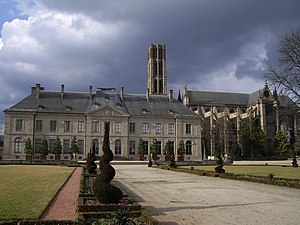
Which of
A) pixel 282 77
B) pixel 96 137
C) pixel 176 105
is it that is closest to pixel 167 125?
pixel 176 105

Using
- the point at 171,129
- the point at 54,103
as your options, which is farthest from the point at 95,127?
the point at 171,129

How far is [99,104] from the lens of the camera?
5578 cm

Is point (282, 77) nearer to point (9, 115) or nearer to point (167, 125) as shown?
point (167, 125)

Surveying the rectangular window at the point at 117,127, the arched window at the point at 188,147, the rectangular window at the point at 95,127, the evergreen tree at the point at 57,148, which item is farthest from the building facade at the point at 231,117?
the evergreen tree at the point at 57,148

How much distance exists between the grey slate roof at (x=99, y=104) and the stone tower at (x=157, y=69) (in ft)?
94.6

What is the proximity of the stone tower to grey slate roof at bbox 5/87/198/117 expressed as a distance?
28.8 meters

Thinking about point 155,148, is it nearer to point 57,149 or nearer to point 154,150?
point 154,150

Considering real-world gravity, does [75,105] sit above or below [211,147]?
above

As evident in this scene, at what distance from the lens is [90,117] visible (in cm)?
5422

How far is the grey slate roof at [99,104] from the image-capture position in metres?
53.4

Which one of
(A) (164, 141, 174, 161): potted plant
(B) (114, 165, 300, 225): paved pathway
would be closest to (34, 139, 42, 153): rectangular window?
(A) (164, 141, 174, 161): potted plant

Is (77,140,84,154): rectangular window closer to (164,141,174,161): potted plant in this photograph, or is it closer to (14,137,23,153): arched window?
(14,137,23,153): arched window

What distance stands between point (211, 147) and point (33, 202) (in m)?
59.0

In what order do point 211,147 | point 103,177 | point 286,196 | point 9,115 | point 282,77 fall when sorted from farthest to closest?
1. point 211,147
2. point 9,115
3. point 282,77
4. point 286,196
5. point 103,177
